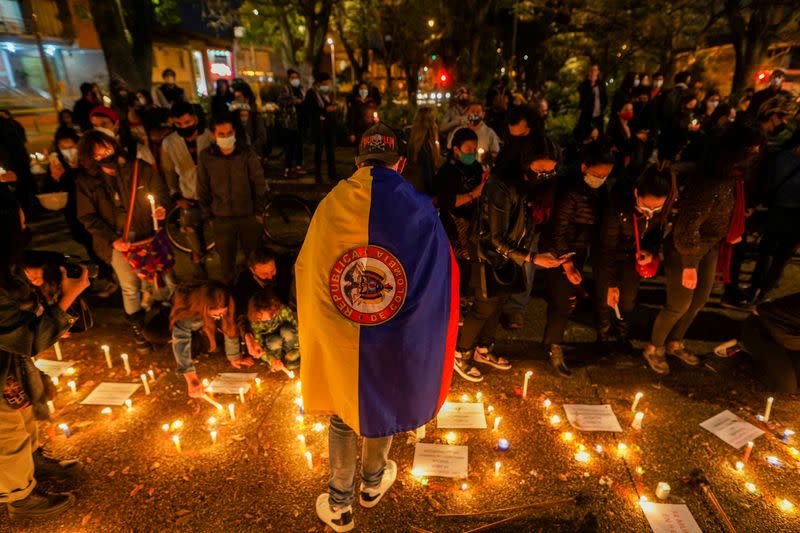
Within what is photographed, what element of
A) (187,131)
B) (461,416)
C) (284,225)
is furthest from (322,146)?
(461,416)

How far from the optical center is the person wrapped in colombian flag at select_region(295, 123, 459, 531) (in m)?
2.33

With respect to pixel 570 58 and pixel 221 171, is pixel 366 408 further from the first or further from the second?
pixel 570 58

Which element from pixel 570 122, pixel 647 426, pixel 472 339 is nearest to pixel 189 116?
pixel 472 339

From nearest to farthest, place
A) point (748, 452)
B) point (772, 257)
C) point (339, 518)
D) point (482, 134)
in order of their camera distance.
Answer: point (339, 518) → point (748, 452) → point (772, 257) → point (482, 134)

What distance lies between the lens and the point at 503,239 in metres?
3.88

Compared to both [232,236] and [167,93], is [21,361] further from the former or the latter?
[167,93]

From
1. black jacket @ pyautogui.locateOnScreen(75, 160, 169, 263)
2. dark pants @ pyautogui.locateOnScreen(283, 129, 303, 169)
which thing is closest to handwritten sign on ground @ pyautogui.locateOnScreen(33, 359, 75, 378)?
black jacket @ pyautogui.locateOnScreen(75, 160, 169, 263)

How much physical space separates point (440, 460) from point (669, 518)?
1501 mm

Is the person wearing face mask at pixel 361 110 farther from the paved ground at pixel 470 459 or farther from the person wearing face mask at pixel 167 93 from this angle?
the paved ground at pixel 470 459

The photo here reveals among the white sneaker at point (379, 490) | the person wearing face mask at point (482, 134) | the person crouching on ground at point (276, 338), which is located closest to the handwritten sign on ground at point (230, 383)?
the person crouching on ground at point (276, 338)

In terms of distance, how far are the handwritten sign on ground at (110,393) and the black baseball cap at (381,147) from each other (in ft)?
10.8

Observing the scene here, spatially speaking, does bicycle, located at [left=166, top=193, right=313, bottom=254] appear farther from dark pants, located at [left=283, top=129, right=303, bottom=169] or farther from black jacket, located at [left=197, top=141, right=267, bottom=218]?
black jacket, located at [left=197, top=141, right=267, bottom=218]

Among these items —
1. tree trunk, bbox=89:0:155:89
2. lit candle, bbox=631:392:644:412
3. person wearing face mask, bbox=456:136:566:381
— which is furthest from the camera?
tree trunk, bbox=89:0:155:89

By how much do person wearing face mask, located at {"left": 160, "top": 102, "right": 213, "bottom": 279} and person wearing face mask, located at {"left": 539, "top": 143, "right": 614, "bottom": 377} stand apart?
4113mm
